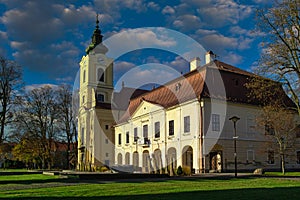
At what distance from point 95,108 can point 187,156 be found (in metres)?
24.4

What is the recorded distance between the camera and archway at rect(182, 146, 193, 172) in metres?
31.3

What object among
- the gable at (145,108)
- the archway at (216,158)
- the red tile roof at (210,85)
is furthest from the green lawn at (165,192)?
the gable at (145,108)

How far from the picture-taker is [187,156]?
31.8 meters

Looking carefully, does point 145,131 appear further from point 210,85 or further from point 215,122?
point 210,85

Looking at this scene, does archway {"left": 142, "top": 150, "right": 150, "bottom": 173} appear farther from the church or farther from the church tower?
the church tower

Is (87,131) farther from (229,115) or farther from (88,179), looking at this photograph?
(88,179)

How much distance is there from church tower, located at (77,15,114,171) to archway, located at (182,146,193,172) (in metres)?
19.8

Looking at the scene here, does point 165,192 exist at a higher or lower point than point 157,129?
lower

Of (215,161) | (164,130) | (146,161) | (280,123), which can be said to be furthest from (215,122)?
(146,161)

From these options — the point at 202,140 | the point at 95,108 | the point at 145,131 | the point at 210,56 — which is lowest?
the point at 202,140

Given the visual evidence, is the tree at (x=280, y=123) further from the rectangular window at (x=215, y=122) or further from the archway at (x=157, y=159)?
the archway at (x=157, y=159)

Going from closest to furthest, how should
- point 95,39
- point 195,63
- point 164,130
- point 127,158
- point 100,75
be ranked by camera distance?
point 164,130
point 195,63
point 127,158
point 100,75
point 95,39

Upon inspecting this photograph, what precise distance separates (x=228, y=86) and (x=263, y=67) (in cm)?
1076

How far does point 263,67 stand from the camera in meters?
20.5
